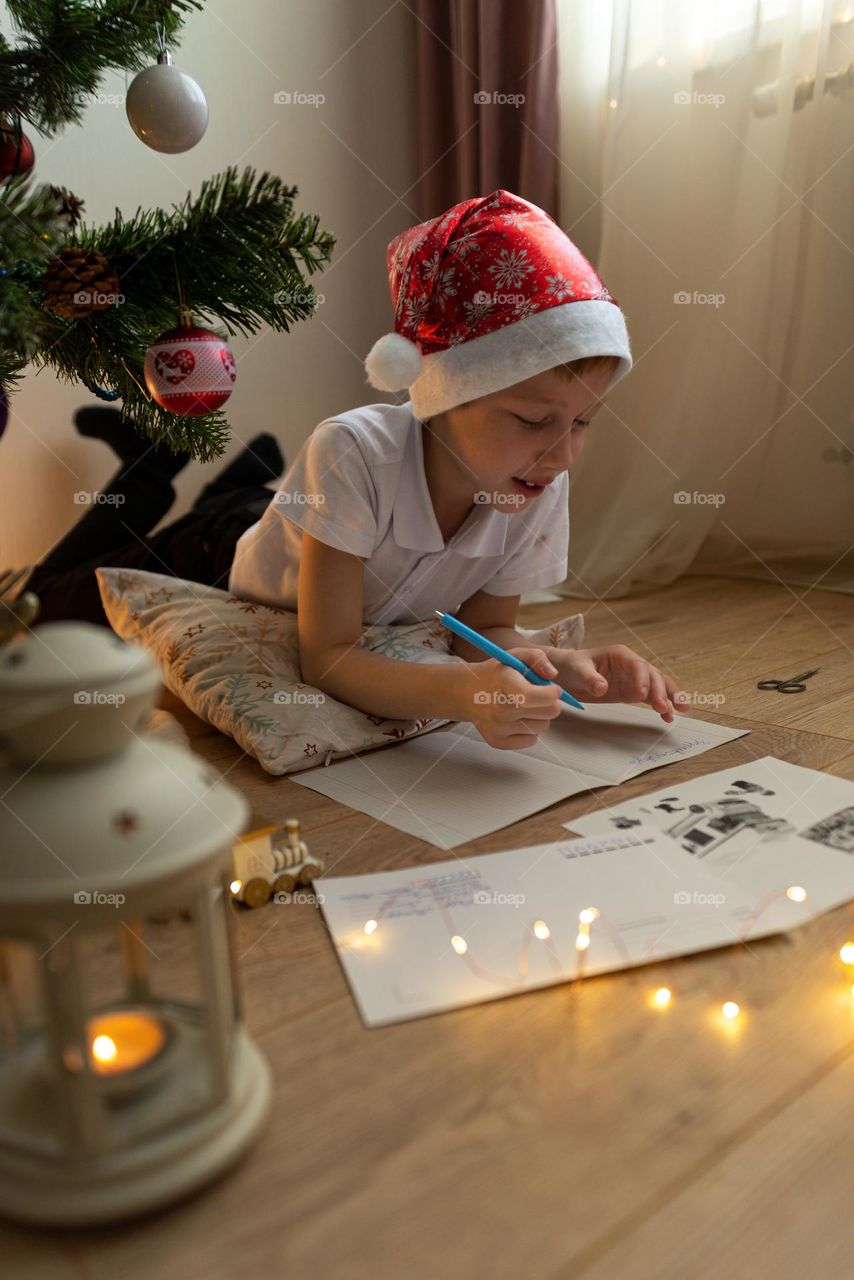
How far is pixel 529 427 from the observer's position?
0.96 meters

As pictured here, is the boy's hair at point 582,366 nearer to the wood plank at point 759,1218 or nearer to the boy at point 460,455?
the boy at point 460,455

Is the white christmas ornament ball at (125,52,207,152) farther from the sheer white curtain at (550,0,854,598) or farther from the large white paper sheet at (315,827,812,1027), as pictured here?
the sheer white curtain at (550,0,854,598)

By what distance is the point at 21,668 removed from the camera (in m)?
0.37

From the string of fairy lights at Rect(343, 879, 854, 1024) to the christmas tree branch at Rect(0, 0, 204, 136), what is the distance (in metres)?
0.63

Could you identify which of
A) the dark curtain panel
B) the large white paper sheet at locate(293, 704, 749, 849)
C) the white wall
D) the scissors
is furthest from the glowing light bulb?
the dark curtain panel

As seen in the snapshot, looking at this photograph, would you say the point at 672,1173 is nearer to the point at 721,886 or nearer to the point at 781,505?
the point at 721,886

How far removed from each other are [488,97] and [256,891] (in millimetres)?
1703

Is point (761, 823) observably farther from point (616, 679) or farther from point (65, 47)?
point (65, 47)

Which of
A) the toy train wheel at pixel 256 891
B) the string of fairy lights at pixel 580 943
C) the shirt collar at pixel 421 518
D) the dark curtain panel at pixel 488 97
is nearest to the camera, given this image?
the string of fairy lights at pixel 580 943

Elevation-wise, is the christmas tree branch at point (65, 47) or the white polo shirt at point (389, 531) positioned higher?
the christmas tree branch at point (65, 47)

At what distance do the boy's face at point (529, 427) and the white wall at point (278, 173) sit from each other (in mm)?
960

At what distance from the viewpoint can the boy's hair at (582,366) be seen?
0.95 meters

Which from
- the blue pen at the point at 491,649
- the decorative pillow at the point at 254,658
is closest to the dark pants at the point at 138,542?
the decorative pillow at the point at 254,658

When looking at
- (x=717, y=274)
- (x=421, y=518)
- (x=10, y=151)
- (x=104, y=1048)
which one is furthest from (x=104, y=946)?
(x=717, y=274)
